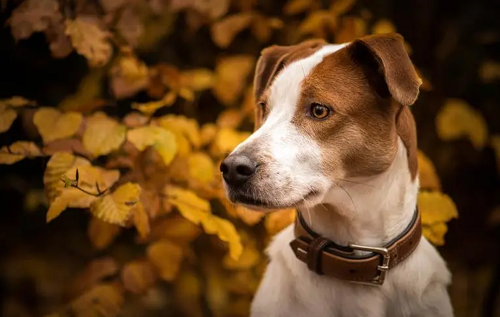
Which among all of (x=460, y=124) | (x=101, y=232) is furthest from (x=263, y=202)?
(x=460, y=124)

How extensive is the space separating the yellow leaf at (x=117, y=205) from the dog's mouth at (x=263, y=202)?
531 millimetres

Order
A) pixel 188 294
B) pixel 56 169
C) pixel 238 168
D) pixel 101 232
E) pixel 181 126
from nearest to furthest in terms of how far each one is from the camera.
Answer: pixel 238 168, pixel 56 169, pixel 101 232, pixel 181 126, pixel 188 294

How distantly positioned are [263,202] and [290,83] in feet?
1.62

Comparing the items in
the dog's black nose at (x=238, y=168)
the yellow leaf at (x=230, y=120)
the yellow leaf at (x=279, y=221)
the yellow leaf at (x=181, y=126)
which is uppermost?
the dog's black nose at (x=238, y=168)

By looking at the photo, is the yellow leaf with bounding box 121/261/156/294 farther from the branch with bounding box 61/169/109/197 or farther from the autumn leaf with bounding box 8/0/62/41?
the autumn leaf with bounding box 8/0/62/41

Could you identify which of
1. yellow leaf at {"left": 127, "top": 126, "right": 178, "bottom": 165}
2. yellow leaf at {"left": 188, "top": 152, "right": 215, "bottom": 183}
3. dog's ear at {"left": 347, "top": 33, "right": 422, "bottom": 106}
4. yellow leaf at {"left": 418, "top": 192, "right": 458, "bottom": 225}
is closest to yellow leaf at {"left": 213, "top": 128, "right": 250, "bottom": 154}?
yellow leaf at {"left": 188, "top": 152, "right": 215, "bottom": 183}

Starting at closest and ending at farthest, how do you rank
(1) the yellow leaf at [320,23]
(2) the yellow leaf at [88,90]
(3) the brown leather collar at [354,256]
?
(3) the brown leather collar at [354,256] < (1) the yellow leaf at [320,23] < (2) the yellow leaf at [88,90]

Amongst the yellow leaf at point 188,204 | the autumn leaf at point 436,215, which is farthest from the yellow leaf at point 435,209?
the yellow leaf at point 188,204

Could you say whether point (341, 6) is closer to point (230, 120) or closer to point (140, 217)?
point (230, 120)

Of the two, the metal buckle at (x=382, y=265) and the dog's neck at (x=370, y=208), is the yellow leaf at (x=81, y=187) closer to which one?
the dog's neck at (x=370, y=208)

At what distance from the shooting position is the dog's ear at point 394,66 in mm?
1797

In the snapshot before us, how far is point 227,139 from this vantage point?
3.12 m

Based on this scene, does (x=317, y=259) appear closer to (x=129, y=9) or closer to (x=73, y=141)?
(x=73, y=141)

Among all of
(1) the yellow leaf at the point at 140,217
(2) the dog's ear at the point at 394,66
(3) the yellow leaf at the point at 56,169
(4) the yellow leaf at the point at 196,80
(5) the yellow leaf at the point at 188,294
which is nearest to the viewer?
(2) the dog's ear at the point at 394,66
